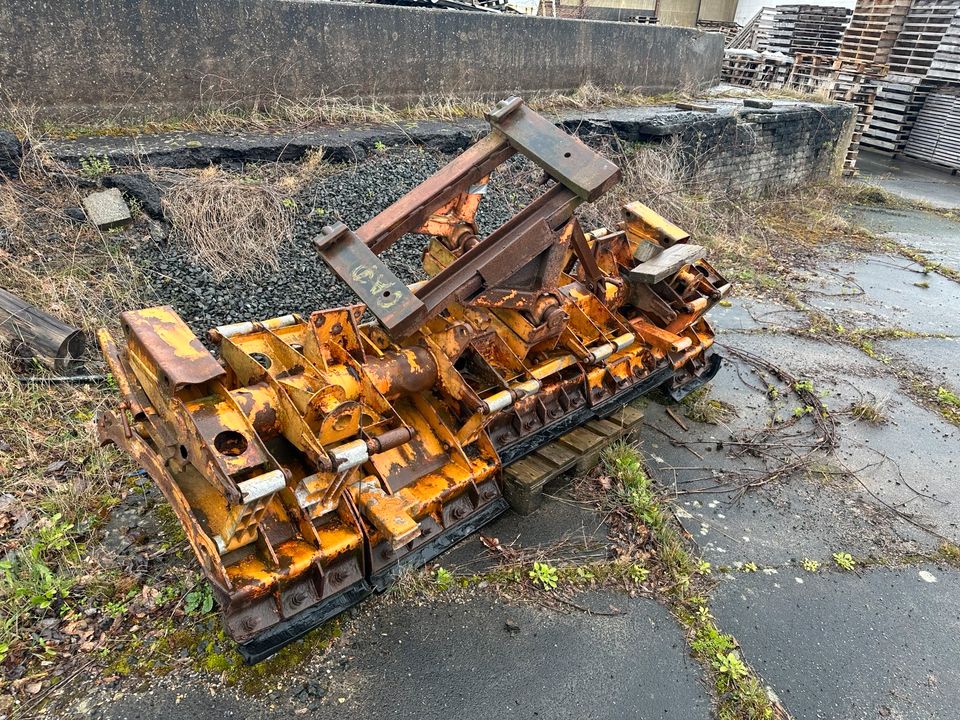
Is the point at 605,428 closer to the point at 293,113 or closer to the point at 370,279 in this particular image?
the point at 370,279

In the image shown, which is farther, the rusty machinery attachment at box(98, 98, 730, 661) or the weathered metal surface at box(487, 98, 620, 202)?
the weathered metal surface at box(487, 98, 620, 202)

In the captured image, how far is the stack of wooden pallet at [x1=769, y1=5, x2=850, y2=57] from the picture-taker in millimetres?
15711

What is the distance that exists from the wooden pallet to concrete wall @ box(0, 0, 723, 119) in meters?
5.18

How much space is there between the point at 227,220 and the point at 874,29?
16073 millimetres

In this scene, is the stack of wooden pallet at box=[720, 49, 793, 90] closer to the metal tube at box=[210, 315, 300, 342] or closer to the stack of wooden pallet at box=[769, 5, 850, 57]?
the stack of wooden pallet at box=[769, 5, 850, 57]

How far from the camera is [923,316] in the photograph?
22.5 ft

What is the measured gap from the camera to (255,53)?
6.43 meters

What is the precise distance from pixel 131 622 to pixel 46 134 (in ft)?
15.2

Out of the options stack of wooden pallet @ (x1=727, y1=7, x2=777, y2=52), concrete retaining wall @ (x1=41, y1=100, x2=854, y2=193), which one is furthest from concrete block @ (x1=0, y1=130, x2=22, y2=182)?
stack of wooden pallet @ (x1=727, y1=7, x2=777, y2=52)

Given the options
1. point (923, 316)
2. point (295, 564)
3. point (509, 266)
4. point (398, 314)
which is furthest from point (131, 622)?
point (923, 316)

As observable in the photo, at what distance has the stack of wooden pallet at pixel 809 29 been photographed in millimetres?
15711

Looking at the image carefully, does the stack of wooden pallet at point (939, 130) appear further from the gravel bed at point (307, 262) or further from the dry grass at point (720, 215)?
the gravel bed at point (307, 262)

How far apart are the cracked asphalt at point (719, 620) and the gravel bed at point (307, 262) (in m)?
2.52

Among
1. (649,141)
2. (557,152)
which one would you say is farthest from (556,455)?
(649,141)
